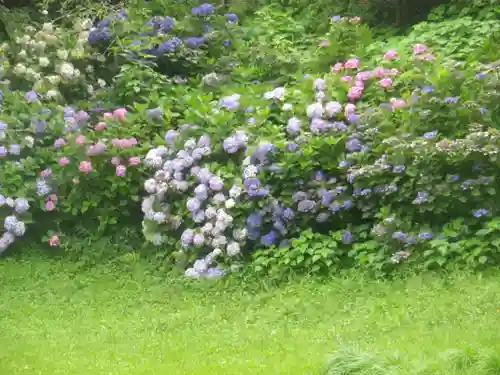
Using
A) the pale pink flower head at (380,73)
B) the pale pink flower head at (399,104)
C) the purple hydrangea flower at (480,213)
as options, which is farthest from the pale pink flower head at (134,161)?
the purple hydrangea flower at (480,213)

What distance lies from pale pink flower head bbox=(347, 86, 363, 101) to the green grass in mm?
1729

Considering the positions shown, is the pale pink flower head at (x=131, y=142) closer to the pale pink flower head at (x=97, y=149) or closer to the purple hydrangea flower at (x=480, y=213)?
the pale pink flower head at (x=97, y=149)

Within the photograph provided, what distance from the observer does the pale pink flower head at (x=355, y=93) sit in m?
8.62

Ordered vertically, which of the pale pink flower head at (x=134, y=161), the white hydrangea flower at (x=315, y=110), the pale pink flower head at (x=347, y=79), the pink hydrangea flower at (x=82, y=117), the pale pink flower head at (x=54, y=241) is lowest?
the pale pink flower head at (x=54, y=241)

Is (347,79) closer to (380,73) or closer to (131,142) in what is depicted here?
(380,73)

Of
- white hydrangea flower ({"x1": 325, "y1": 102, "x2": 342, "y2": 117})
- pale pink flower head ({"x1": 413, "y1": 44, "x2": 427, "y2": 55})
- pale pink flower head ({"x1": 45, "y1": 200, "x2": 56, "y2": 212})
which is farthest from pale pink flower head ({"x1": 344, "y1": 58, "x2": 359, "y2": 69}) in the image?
pale pink flower head ({"x1": 45, "y1": 200, "x2": 56, "y2": 212})

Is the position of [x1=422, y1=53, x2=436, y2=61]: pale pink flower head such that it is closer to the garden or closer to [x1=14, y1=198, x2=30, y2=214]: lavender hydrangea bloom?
the garden

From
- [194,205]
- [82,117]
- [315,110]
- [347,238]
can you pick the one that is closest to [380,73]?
[315,110]

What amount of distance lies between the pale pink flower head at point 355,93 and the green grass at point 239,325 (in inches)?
68.1

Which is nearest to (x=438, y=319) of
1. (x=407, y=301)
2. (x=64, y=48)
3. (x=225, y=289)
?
(x=407, y=301)

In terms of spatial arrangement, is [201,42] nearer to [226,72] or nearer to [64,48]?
[226,72]

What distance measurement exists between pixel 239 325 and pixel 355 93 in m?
2.48

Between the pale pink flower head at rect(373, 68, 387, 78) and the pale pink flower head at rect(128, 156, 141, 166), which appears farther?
the pale pink flower head at rect(128, 156, 141, 166)

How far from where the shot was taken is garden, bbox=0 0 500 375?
6996 millimetres
